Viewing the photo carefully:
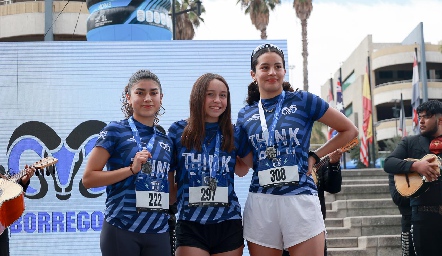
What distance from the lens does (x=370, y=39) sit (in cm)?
4862

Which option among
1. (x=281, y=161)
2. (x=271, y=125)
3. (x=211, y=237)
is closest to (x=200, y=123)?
(x=271, y=125)

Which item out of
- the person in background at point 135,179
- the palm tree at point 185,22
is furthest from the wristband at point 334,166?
the palm tree at point 185,22

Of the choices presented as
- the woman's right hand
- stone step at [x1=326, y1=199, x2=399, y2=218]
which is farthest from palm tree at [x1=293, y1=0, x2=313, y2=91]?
the woman's right hand

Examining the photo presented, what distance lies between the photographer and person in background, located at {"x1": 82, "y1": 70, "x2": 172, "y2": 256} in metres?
3.39

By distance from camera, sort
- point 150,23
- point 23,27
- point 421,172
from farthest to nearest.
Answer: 1. point 23,27
2. point 150,23
3. point 421,172

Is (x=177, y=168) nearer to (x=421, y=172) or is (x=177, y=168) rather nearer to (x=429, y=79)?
(x=421, y=172)

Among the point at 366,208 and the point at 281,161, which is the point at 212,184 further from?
the point at 366,208

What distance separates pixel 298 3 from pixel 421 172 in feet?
87.5

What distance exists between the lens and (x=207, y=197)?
11.5 feet

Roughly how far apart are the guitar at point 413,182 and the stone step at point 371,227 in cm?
461

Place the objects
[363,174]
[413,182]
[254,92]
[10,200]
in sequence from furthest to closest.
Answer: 1. [363,174]
2. [413,182]
3. [10,200]
4. [254,92]

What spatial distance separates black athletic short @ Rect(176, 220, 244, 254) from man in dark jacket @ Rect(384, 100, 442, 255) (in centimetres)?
243

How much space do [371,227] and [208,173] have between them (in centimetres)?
744

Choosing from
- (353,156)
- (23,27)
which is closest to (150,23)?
(23,27)
